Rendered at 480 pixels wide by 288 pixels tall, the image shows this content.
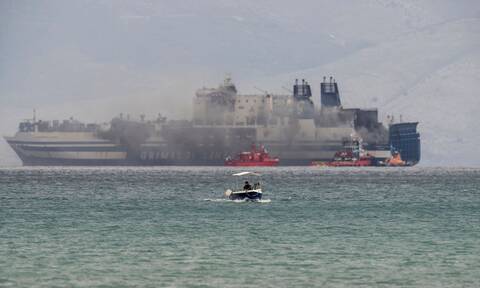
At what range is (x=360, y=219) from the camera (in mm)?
102875

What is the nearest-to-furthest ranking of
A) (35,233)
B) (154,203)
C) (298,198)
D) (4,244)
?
(4,244) < (35,233) < (154,203) < (298,198)

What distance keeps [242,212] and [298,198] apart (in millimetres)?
29513

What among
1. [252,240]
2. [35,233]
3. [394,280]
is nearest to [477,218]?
[252,240]

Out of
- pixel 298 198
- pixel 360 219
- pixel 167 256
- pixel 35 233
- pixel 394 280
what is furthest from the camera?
pixel 298 198

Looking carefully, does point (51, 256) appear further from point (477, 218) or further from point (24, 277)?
point (477, 218)

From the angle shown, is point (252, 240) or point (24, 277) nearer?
point (24, 277)

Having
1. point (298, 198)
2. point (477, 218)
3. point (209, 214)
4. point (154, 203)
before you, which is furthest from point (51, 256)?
point (298, 198)

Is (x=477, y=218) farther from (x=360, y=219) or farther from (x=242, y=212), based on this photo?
(x=242, y=212)

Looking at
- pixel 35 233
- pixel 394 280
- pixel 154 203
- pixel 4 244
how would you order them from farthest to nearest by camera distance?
pixel 154 203 < pixel 35 233 < pixel 4 244 < pixel 394 280

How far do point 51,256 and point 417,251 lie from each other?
66.8ft

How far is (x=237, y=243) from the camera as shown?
3162 inches

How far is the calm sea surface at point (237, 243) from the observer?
64.4 meters

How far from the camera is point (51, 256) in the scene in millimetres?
72375

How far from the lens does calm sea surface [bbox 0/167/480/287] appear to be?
211ft
